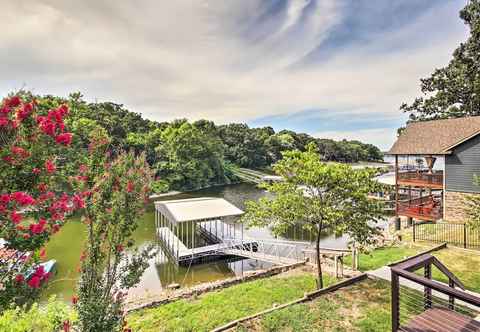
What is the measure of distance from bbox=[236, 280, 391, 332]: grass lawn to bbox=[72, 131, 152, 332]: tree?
9.28 feet

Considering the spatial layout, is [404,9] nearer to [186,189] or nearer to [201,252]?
[201,252]

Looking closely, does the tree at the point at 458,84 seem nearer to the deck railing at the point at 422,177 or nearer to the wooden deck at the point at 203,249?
the deck railing at the point at 422,177

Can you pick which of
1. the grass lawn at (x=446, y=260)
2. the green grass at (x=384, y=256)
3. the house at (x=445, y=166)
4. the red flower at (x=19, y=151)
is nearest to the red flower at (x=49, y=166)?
the red flower at (x=19, y=151)

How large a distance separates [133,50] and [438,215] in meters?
17.9

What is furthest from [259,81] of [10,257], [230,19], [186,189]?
[186,189]

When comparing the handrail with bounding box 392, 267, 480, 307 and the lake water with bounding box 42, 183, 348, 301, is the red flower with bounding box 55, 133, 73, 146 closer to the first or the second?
the handrail with bounding box 392, 267, 480, 307

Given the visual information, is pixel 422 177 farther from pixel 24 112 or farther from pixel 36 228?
pixel 24 112

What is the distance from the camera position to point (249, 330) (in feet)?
18.5


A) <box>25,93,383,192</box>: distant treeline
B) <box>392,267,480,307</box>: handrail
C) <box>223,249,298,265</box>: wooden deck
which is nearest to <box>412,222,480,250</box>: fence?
<box>223,249,298,265</box>: wooden deck

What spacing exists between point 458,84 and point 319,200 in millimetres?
23954

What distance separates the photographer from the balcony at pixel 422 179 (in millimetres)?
15250

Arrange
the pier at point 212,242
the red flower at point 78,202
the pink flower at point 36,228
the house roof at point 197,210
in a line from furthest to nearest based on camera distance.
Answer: the house roof at point 197,210 < the pier at point 212,242 < the red flower at point 78,202 < the pink flower at point 36,228

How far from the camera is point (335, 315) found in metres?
5.93

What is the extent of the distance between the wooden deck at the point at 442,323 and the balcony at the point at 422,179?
1379cm
